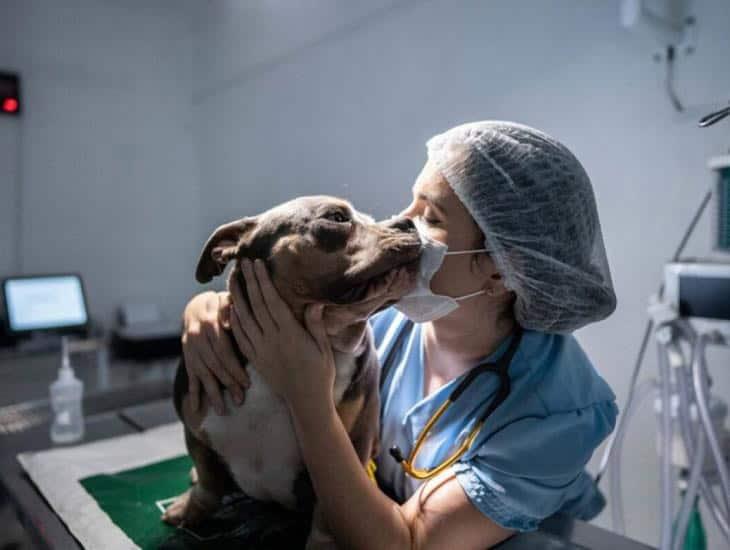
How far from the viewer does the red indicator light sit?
2.85 metres

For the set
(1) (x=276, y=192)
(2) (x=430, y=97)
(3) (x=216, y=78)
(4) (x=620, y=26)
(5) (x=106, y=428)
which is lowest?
(5) (x=106, y=428)

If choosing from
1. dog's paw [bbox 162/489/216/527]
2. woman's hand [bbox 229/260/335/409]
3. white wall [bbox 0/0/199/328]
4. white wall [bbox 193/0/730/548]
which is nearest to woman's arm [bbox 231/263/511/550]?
woman's hand [bbox 229/260/335/409]

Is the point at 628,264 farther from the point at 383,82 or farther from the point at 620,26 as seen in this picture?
the point at 383,82

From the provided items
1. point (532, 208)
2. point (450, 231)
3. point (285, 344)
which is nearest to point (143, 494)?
point (285, 344)

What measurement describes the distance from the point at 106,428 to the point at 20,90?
242cm

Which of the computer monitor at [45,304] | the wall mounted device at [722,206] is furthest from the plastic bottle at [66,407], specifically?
the computer monitor at [45,304]

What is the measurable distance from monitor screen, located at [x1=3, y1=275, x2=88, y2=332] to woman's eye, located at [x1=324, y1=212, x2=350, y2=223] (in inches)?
103

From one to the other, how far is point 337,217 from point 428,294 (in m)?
0.17

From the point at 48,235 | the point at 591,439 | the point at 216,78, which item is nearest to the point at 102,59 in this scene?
the point at 216,78

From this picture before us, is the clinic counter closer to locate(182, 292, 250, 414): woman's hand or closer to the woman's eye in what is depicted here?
locate(182, 292, 250, 414): woman's hand

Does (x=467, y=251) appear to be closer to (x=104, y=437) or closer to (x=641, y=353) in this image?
(x=641, y=353)

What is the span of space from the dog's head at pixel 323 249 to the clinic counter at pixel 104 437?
45cm

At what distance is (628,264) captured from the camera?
1.23m

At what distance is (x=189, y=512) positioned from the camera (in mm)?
833
